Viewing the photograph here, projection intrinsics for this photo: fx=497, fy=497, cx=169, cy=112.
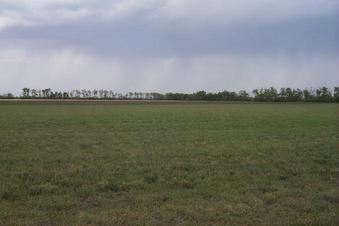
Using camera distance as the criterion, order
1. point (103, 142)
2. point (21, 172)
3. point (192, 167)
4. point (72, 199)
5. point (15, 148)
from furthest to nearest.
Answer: point (103, 142), point (15, 148), point (192, 167), point (21, 172), point (72, 199)

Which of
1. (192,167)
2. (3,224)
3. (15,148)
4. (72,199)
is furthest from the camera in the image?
(15,148)

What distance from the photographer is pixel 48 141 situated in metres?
21.3

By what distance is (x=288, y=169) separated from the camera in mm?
13055

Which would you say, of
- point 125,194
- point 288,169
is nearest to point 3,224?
point 125,194

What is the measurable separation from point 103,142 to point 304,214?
13928 millimetres

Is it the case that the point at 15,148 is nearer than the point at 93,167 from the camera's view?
No

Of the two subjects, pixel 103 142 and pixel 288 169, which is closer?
pixel 288 169

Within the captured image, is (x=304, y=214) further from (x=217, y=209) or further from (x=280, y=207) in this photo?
(x=217, y=209)

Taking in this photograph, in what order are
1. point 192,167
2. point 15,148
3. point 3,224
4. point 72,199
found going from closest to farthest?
point 3,224
point 72,199
point 192,167
point 15,148

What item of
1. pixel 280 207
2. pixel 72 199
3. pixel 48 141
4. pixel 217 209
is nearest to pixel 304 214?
pixel 280 207

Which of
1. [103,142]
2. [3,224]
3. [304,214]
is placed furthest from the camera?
[103,142]

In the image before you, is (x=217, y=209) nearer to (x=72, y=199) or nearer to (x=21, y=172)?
(x=72, y=199)

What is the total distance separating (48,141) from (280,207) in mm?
14508

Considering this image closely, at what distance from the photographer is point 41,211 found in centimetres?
836
